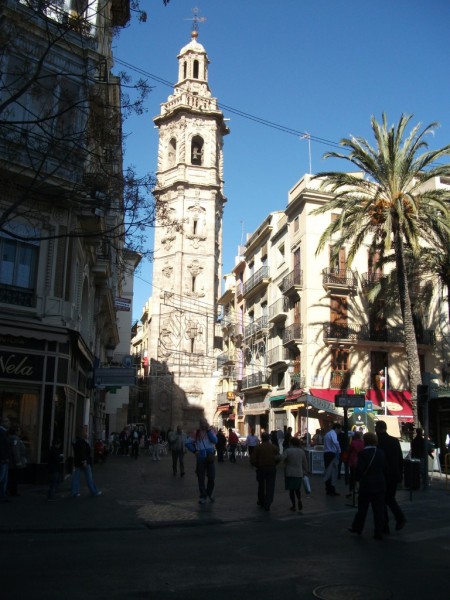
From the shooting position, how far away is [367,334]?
34406mm

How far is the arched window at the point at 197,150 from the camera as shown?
66.8m

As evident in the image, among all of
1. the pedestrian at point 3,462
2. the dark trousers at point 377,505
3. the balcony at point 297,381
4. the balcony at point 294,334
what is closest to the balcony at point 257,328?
the balcony at point 294,334

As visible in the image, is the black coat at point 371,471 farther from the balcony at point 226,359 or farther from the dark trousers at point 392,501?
the balcony at point 226,359

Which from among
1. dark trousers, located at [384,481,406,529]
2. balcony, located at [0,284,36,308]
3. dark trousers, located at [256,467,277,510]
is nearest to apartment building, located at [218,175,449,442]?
balcony, located at [0,284,36,308]

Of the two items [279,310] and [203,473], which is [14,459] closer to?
[203,473]

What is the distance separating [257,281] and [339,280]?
407 inches

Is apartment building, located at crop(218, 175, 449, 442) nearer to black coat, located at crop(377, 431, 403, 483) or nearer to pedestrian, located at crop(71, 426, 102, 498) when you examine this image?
pedestrian, located at crop(71, 426, 102, 498)

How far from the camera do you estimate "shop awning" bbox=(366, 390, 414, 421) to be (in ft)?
109

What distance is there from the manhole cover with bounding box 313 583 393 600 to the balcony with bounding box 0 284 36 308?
41.3 feet

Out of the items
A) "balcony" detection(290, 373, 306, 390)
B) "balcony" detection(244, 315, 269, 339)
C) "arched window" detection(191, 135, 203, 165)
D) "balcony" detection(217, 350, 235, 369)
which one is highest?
"arched window" detection(191, 135, 203, 165)

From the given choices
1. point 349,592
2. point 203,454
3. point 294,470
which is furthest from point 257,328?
point 349,592

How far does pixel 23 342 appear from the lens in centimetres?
1659

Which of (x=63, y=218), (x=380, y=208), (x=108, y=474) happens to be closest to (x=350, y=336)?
(x=380, y=208)

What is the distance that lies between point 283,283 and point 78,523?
94.8ft
